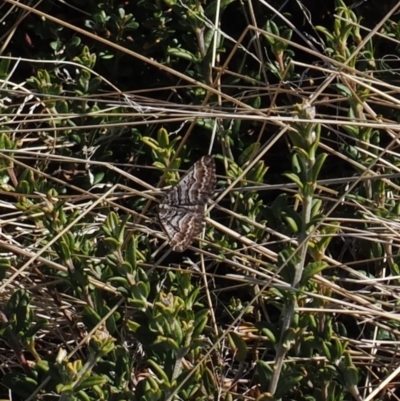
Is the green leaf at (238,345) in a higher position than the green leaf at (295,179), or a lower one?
lower

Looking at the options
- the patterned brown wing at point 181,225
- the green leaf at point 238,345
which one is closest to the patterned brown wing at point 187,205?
the patterned brown wing at point 181,225

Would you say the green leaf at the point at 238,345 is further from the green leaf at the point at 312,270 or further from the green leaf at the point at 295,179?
the green leaf at the point at 295,179

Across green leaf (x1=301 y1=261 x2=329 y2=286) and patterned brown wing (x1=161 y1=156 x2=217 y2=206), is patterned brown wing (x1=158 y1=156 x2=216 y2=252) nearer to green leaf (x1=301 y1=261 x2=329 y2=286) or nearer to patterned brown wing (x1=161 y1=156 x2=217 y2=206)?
patterned brown wing (x1=161 y1=156 x2=217 y2=206)

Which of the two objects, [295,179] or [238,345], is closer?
[295,179]

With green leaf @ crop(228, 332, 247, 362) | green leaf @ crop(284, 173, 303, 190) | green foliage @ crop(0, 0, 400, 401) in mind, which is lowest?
green leaf @ crop(228, 332, 247, 362)

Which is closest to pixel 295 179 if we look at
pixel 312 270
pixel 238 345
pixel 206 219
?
pixel 312 270

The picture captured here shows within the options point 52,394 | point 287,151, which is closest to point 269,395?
point 52,394

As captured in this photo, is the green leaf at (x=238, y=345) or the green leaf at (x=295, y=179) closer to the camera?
Result: the green leaf at (x=295, y=179)

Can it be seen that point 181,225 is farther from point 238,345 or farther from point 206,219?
point 238,345

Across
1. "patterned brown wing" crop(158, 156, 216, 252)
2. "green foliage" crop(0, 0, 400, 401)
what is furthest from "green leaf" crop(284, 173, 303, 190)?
"patterned brown wing" crop(158, 156, 216, 252)
